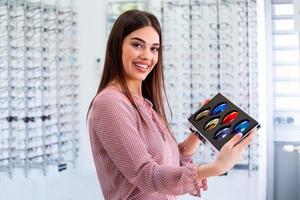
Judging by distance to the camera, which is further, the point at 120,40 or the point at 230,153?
the point at 120,40

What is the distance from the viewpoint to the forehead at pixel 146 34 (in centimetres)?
108

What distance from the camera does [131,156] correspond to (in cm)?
98

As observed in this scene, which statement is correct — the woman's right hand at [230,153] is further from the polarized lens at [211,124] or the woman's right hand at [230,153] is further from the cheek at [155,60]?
the cheek at [155,60]

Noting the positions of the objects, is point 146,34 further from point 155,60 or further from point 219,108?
point 219,108

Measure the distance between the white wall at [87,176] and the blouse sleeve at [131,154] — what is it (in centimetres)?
223

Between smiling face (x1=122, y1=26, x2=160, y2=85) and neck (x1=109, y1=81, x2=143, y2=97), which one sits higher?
smiling face (x1=122, y1=26, x2=160, y2=85)

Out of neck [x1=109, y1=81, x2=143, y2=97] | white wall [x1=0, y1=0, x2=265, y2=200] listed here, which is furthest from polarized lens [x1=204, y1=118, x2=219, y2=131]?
white wall [x1=0, y1=0, x2=265, y2=200]

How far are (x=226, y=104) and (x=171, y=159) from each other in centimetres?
21

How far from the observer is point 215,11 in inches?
127

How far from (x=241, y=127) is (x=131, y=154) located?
0.28 m

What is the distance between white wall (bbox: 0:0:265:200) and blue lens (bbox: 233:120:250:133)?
227 cm

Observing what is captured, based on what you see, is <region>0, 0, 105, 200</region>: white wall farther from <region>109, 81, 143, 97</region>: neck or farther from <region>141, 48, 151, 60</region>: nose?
<region>141, 48, 151, 60</region>: nose

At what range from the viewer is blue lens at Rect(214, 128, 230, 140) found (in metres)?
1.03

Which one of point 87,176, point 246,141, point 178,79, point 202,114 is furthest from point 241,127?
point 87,176
